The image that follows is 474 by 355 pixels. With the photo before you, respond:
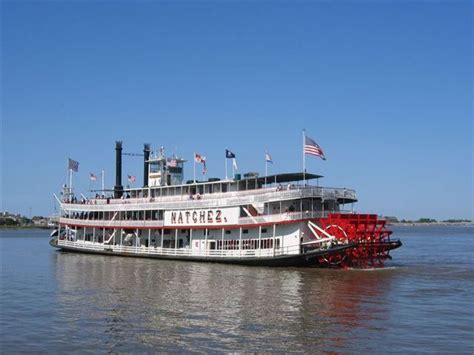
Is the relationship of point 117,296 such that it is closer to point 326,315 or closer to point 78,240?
point 326,315

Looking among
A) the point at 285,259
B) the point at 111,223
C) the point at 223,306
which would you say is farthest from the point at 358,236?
the point at 111,223

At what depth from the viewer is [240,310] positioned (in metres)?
24.1

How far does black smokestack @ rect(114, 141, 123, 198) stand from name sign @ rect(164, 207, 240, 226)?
11.2 m

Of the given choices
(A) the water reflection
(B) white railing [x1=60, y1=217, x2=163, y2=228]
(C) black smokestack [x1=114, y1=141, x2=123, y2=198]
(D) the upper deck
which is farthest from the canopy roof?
(C) black smokestack [x1=114, y1=141, x2=123, y2=198]

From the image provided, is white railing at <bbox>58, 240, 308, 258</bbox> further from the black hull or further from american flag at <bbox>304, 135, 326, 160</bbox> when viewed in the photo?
american flag at <bbox>304, 135, 326, 160</bbox>

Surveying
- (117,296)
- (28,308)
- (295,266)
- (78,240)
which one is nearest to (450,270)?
(295,266)

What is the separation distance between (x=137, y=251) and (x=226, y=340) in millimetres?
32080

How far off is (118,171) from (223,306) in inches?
1468

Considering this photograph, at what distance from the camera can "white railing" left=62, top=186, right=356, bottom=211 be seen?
38.9 metres

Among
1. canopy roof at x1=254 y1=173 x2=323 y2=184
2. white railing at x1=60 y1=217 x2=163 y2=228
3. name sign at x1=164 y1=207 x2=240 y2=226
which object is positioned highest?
canopy roof at x1=254 y1=173 x2=323 y2=184

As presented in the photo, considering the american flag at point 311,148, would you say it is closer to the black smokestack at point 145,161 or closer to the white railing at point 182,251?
the white railing at point 182,251

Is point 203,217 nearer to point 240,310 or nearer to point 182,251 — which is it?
point 182,251

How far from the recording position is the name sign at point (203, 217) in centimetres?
4259

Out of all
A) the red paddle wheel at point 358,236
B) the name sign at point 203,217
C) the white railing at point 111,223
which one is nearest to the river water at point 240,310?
the red paddle wheel at point 358,236
